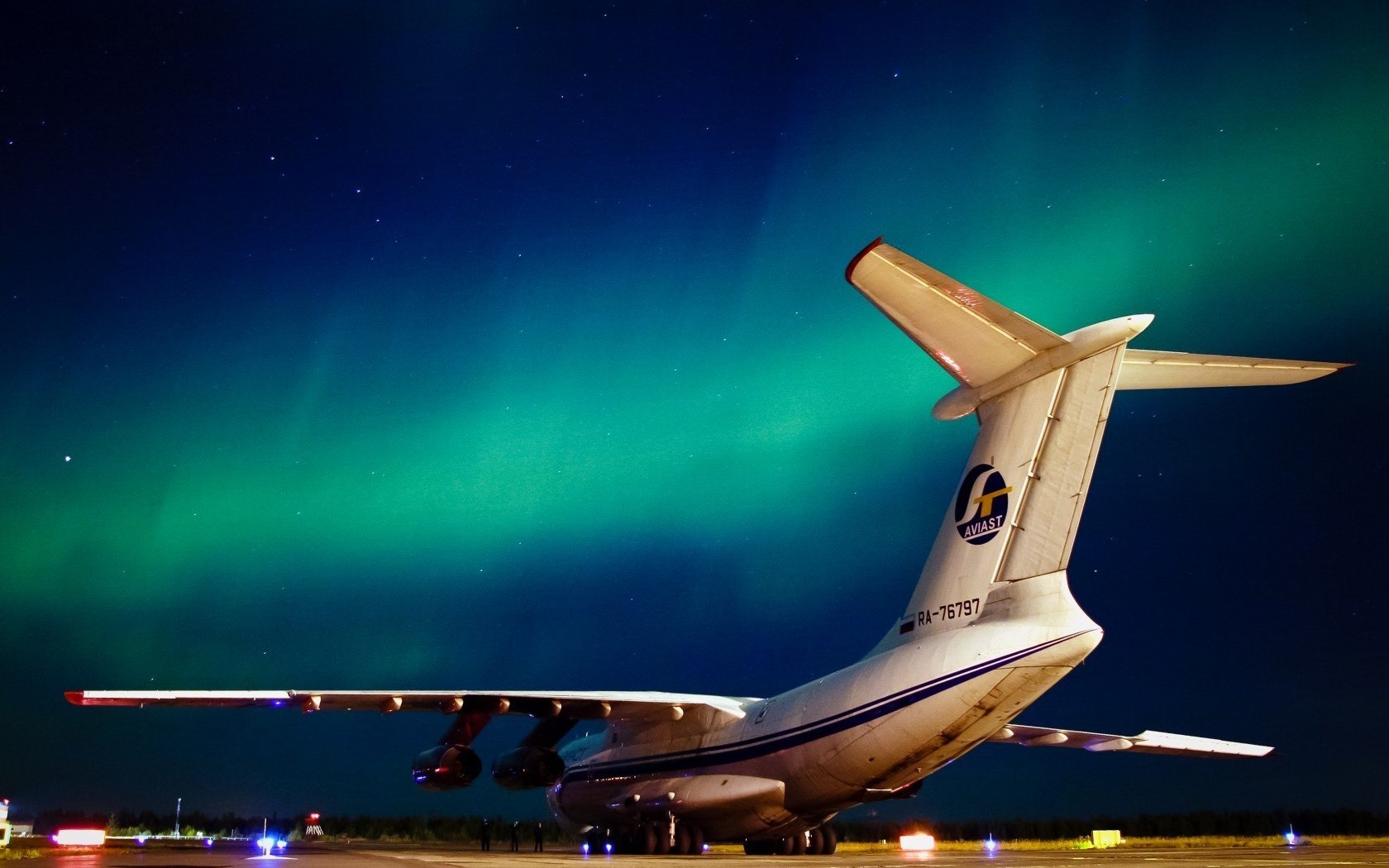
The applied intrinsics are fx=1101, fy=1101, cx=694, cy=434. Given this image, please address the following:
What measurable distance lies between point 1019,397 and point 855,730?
168 inches

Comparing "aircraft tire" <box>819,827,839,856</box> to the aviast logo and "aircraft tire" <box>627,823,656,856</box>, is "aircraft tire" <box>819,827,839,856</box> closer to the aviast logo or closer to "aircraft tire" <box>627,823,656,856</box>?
"aircraft tire" <box>627,823,656,856</box>

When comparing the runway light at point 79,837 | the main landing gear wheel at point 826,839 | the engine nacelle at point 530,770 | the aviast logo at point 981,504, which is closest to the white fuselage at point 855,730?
the aviast logo at point 981,504

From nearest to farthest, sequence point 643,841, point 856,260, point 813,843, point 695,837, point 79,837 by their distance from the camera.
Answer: point 856,260 < point 695,837 < point 643,841 < point 813,843 < point 79,837

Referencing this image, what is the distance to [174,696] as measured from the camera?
49.3 ft

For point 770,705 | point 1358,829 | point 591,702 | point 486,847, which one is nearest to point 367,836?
point 486,847

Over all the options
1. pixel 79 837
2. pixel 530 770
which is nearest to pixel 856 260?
pixel 530 770

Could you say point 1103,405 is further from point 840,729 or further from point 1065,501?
point 840,729

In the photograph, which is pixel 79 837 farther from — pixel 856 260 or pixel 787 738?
pixel 856 260

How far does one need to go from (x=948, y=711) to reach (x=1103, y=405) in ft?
11.4

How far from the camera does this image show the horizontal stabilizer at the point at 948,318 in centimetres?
952

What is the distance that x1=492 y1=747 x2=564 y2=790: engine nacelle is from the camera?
58.2 ft

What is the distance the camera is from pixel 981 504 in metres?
11.4

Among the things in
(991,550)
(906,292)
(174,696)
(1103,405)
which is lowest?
(174,696)

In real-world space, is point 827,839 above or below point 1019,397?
below
